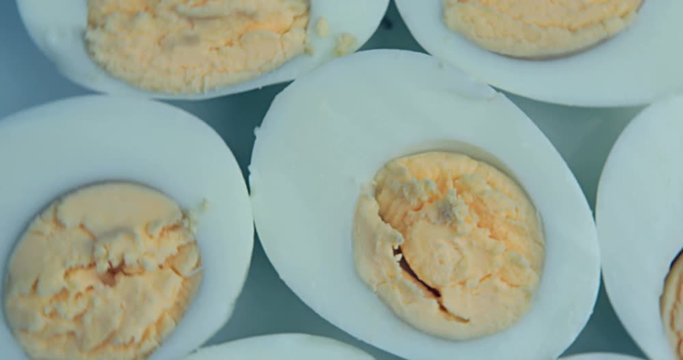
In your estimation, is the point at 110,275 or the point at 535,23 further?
the point at 535,23

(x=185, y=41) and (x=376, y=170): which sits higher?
(x=185, y=41)

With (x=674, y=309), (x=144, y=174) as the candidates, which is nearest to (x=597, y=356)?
(x=674, y=309)

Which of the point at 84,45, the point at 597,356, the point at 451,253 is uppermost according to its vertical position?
the point at 84,45

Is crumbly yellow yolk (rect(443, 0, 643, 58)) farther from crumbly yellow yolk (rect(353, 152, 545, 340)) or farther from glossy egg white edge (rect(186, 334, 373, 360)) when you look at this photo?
glossy egg white edge (rect(186, 334, 373, 360))

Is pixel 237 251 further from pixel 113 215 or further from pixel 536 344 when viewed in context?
pixel 536 344

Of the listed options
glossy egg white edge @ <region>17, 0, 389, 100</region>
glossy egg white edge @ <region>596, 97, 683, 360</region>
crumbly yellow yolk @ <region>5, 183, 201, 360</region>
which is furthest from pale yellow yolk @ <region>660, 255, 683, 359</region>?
crumbly yellow yolk @ <region>5, 183, 201, 360</region>

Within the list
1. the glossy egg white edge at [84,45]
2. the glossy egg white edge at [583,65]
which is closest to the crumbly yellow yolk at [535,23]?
the glossy egg white edge at [583,65]

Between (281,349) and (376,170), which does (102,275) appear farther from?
(376,170)
